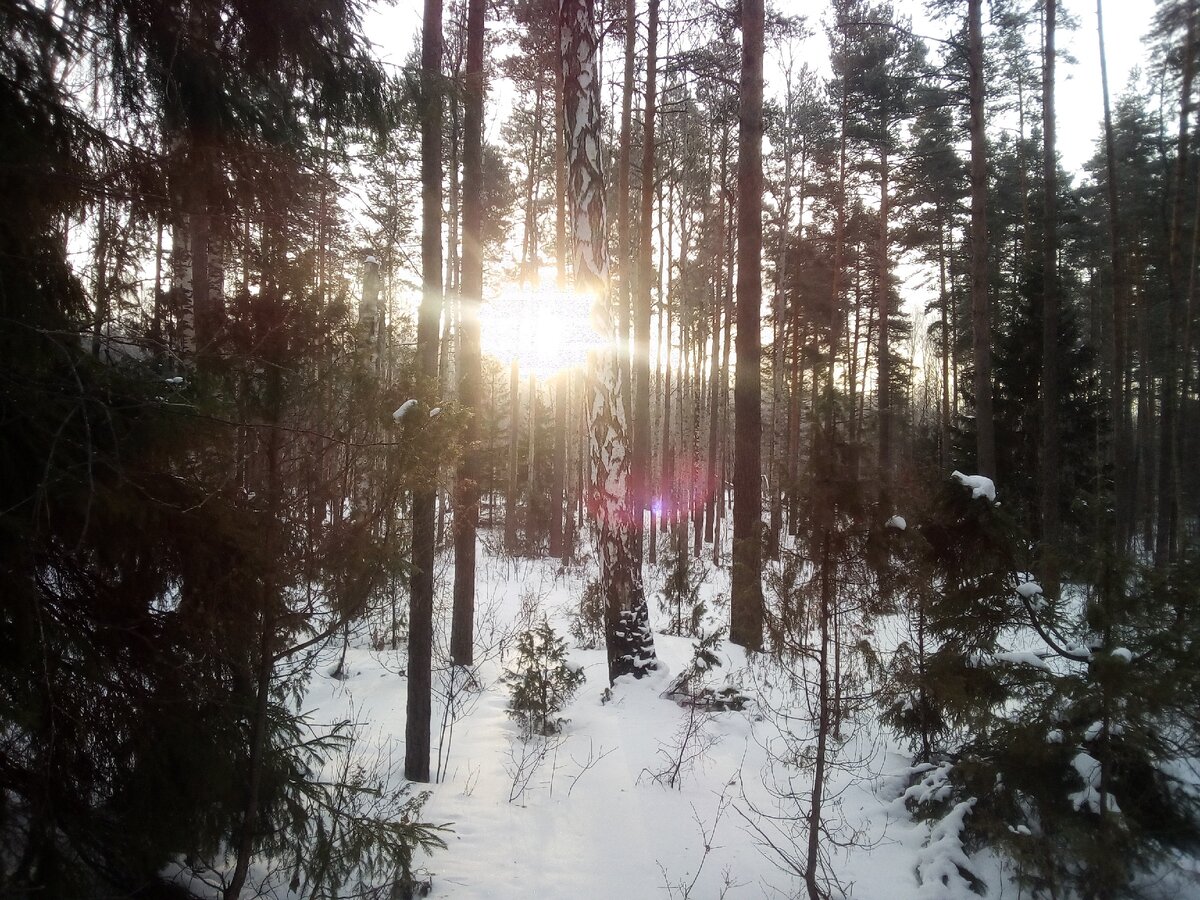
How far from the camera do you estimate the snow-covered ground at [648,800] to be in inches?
139

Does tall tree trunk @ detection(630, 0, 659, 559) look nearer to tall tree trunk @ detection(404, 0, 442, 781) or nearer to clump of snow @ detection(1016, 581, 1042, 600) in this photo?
tall tree trunk @ detection(404, 0, 442, 781)

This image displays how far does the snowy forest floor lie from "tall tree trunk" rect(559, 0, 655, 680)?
0.51 meters

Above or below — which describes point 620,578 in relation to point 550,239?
below

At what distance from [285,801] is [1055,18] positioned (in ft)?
51.1

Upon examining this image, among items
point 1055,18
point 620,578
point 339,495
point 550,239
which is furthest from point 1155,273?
point 339,495

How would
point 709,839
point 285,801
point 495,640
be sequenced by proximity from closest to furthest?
point 285,801 → point 709,839 → point 495,640

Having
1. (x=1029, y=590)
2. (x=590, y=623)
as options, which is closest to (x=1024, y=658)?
(x=1029, y=590)

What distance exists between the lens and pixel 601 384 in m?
6.68

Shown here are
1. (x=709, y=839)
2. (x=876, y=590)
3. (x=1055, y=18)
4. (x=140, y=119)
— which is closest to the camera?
(x=140, y=119)

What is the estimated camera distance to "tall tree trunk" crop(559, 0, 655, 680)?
646 centimetres

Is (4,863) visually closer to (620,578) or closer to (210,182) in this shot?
(210,182)

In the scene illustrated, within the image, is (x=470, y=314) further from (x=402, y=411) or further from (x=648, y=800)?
(x=648, y=800)

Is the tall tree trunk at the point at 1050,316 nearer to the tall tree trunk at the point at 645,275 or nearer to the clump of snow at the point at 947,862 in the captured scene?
the tall tree trunk at the point at 645,275

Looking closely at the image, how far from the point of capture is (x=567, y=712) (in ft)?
19.3
